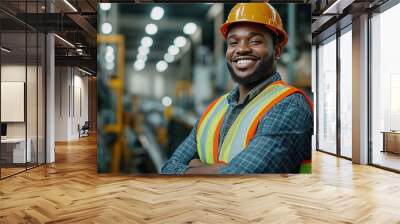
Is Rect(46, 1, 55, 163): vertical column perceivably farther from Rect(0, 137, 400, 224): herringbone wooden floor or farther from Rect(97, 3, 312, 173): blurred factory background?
Rect(97, 3, 312, 173): blurred factory background

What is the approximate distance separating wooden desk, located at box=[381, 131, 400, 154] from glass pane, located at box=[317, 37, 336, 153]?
8.45ft

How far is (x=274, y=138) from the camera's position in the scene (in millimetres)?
5605

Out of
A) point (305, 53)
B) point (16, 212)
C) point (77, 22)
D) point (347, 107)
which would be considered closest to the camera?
point (16, 212)

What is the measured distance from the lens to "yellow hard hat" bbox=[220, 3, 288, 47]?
5668mm

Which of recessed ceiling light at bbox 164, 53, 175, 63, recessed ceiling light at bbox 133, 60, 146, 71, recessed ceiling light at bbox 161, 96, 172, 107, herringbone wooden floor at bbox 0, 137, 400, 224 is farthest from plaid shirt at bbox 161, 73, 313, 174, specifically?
recessed ceiling light at bbox 133, 60, 146, 71

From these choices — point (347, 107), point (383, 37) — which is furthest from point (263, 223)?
point (347, 107)

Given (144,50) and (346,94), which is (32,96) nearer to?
(144,50)

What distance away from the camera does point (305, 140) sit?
5.86m

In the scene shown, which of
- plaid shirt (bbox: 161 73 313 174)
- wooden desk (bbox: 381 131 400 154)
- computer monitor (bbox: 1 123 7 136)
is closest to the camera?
plaid shirt (bbox: 161 73 313 174)

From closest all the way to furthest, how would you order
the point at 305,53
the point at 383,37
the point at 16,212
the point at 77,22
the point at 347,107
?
the point at 16,212 < the point at 305,53 < the point at 383,37 < the point at 77,22 < the point at 347,107

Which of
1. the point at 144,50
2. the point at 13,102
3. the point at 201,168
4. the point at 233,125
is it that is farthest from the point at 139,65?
the point at 13,102

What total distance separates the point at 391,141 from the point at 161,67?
4480 mm

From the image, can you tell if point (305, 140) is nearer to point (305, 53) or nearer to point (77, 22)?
point (305, 53)

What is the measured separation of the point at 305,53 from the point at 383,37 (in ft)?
8.56
